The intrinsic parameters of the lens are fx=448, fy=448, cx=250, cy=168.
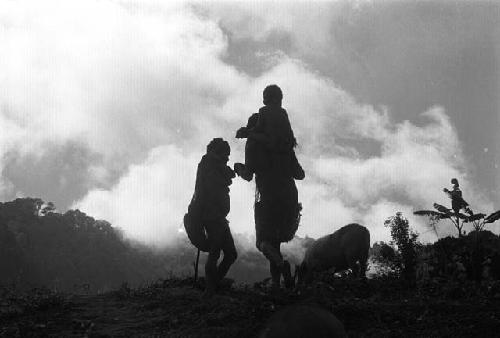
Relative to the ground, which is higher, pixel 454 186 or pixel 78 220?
pixel 78 220

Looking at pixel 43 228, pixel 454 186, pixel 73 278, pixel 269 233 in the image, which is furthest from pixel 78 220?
pixel 269 233

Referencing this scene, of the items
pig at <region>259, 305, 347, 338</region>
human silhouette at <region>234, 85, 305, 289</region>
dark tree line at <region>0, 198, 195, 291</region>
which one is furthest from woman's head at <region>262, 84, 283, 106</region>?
dark tree line at <region>0, 198, 195, 291</region>

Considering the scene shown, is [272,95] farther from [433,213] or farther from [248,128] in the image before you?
[433,213]

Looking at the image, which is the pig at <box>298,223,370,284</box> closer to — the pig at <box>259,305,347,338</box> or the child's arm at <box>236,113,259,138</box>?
the child's arm at <box>236,113,259,138</box>

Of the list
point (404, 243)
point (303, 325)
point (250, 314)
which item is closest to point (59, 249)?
point (404, 243)

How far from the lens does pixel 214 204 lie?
714 cm

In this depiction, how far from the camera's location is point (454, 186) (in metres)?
15.8

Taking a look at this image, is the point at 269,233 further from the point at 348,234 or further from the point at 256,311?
the point at 348,234

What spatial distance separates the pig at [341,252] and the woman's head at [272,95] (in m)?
5.29

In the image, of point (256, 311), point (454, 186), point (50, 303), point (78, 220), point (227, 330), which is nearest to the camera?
point (227, 330)

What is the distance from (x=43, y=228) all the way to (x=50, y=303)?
72.8m

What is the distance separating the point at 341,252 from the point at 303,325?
972 centimetres

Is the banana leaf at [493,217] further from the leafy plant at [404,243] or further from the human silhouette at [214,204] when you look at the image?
the human silhouette at [214,204]

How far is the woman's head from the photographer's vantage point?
6707mm
